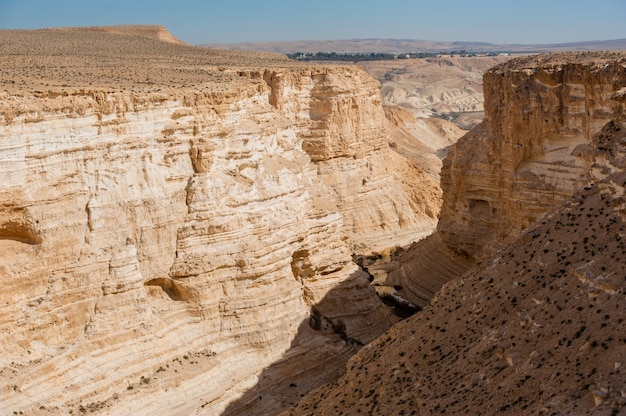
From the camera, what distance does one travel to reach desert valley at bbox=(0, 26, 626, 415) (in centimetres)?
1312

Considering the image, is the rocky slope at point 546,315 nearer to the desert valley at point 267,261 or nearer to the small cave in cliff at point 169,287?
the desert valley at point 267,261

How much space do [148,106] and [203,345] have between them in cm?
621

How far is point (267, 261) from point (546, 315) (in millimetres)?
9354

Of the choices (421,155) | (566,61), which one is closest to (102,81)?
(566,61)

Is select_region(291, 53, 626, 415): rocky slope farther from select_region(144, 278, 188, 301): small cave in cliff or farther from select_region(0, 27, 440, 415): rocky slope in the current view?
select_region(144, 278, 188, 301): small cave in cliff

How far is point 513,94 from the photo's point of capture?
24172 mm

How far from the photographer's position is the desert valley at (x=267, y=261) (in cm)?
1312

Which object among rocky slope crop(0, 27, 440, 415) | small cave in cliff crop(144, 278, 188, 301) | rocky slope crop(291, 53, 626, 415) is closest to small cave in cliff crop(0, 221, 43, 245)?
rocky slope crop(0, 27, 440, 415)

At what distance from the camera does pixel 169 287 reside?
64.8 ft

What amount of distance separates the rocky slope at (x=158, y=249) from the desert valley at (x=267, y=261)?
1.8 inches

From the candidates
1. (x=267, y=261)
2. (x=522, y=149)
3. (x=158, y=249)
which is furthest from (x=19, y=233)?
(x=522, y=149)

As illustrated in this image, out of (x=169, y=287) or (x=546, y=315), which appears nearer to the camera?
(x=546, y=315)

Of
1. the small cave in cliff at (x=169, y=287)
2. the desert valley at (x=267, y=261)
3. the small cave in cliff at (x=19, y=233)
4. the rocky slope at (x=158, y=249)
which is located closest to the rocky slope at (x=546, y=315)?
the desert valley at (x=267, y=261)

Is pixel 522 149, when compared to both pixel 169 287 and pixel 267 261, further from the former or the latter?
pixel 169 287
